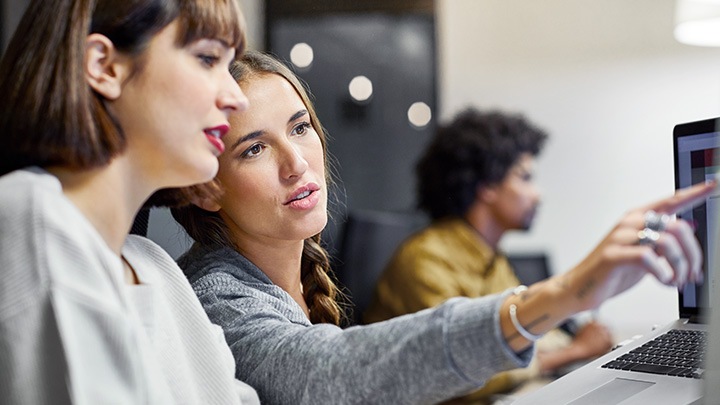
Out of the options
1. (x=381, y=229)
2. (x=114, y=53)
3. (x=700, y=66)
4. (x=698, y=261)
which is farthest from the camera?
(x=700, y=66)

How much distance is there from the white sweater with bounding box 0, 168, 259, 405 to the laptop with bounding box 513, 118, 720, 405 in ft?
1.60

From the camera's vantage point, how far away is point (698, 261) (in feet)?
2.10

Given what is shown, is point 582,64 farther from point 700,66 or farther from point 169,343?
point 169,343

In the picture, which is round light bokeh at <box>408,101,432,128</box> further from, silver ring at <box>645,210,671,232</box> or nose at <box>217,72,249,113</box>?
silver ring at <box>645,210,671,232</box>

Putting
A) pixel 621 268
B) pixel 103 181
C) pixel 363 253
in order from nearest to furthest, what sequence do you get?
pixel 621 268 → pixel 103 181 → pixel 363 253

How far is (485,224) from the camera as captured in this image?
303cm

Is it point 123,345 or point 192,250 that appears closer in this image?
point 123,345

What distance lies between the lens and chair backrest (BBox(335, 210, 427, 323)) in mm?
2832

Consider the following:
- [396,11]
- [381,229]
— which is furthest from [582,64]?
[381,229]

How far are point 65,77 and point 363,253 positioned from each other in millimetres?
2224

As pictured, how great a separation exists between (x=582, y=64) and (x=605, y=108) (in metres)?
0.22

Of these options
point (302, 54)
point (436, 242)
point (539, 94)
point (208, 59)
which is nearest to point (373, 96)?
point (302, 54)

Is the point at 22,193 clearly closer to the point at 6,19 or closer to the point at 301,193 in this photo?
the point at 301,193

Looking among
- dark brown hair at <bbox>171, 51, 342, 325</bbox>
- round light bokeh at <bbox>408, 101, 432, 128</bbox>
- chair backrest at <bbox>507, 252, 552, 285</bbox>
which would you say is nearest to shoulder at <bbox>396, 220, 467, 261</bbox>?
chair backrest at <bbox>507, 252, 552, 285</bbox>
